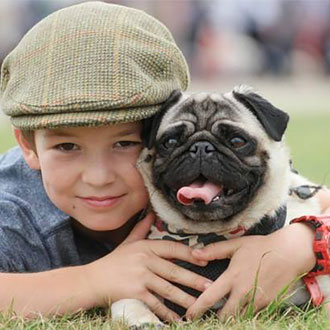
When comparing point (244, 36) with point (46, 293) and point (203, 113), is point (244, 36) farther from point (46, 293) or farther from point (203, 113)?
point (46, 293)

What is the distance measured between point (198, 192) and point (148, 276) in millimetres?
357

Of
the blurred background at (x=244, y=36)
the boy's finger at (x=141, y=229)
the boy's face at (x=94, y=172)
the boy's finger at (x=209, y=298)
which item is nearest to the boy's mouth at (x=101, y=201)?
the boy's face at (x=94, y=172)

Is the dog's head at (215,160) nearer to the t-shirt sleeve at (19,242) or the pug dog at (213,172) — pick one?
the pug dog at (213,172)

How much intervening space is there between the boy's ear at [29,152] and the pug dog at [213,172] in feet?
1.42

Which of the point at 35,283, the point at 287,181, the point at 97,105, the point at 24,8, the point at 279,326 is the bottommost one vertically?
the point at 24,8

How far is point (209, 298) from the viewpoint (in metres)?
2.70

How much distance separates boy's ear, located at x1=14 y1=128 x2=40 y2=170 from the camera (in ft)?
10.1

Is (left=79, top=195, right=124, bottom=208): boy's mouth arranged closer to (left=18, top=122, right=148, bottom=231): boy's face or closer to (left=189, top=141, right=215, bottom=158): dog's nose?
(left=18, top=122, right=148, bottom=231): boy's face

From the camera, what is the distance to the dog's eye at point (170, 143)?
108 inches

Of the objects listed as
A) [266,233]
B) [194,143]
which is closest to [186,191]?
[194,143]

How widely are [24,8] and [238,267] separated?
14303 mm

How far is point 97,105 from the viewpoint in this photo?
271cm

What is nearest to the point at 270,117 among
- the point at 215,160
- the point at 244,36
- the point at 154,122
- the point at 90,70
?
the point at 215,160

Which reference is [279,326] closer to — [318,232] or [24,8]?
[318,232]
